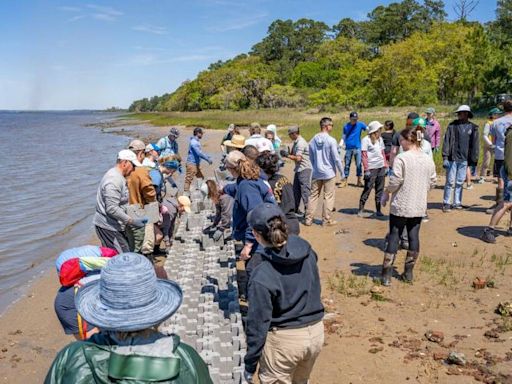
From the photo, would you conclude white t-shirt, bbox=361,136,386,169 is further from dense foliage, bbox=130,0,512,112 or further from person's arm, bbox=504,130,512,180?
dense foliage, bbox=130,0,512,112

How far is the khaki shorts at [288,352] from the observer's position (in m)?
2.96

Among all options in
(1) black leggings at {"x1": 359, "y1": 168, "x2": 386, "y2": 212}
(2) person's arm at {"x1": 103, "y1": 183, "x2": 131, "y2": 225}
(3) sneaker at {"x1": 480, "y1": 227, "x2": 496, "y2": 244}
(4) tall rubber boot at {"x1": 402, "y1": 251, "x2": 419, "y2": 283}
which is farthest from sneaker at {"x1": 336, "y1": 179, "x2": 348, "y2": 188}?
(2) person's arm at {"x1": 103, "y1": 183, "x2": 131, "y2": 225}

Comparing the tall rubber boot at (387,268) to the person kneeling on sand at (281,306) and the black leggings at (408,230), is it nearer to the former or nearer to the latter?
the black leggings at (408,230)

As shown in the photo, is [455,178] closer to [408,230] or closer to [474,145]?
[474,145]

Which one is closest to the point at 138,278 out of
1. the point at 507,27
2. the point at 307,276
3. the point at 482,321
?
the point at 307,276

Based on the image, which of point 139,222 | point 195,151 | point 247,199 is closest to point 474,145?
point 247,199

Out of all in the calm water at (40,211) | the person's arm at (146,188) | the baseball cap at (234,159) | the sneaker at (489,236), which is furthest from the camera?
the calm water at (40,211)

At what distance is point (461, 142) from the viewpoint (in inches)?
339

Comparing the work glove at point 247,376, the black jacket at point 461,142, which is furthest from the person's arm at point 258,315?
the black jacket at point 461,142

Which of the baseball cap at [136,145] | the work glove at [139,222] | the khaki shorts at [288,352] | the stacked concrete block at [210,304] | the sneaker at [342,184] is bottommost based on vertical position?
the stacked concrete block at [210,304]

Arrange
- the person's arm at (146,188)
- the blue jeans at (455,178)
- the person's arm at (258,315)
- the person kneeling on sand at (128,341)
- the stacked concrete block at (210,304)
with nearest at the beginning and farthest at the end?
the person kneeling on sand at (128,341) < the person's arm at (258,315) < the stacked concrete block at (210,304) < the person's arm at (146,188) < the blue jeans at (455,178)

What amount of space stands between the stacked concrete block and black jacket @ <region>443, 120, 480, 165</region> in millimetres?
4612

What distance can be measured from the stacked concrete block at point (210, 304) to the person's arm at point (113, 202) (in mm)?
1069

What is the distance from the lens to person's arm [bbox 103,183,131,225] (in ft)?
17.3
